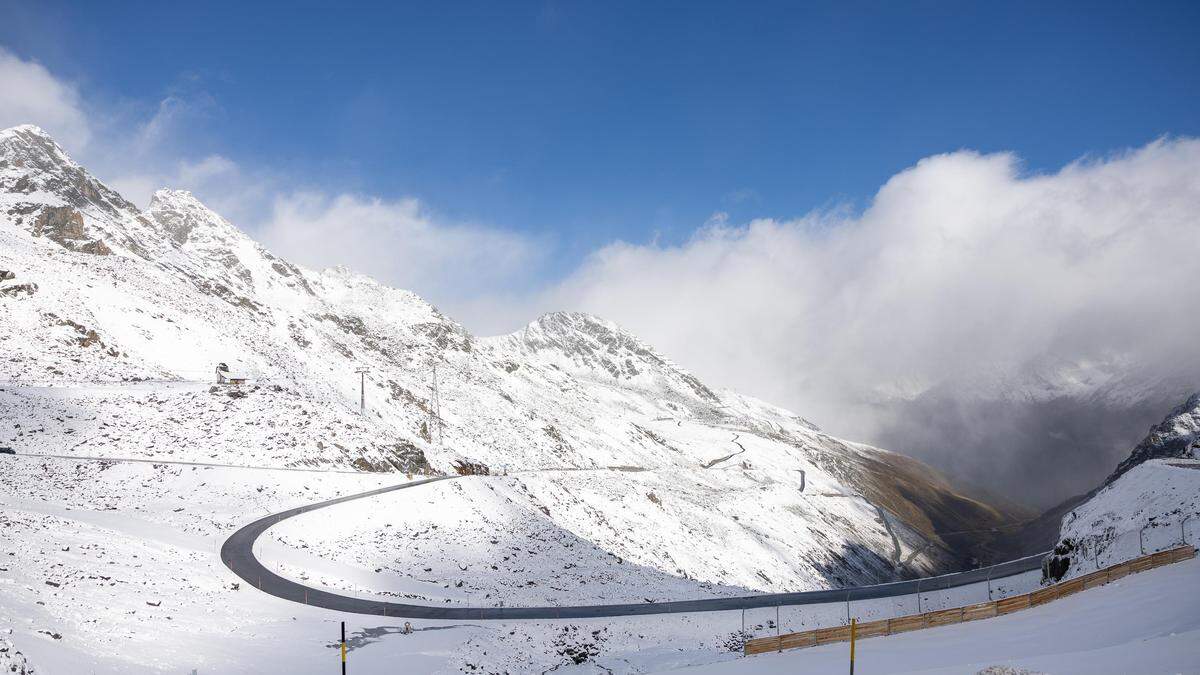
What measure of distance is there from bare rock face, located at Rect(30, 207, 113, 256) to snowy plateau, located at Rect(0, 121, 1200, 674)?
0.37 meters

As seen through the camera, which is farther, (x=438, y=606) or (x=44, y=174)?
(x=44, y=174)

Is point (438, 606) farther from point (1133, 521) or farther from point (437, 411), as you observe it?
point (437, 411)

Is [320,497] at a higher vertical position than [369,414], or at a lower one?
lower

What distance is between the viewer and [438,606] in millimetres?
34594

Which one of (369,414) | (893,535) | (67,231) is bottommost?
(893,535)

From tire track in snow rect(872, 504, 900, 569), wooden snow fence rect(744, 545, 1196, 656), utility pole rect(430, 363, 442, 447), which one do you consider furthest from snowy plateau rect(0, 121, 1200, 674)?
wooden snow fence rect(744, 545, 1196, 656)

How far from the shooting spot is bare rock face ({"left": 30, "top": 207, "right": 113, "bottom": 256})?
9494 centimetres

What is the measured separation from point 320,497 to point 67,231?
83.0m

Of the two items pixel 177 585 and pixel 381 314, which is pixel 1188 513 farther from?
pixel 381 314

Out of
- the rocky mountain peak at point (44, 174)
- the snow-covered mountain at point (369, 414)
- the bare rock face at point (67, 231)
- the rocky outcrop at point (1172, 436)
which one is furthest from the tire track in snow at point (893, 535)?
the rocky mountain peak at point (44, 174)

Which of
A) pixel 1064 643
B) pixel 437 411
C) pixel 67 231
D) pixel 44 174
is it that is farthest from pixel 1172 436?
pixel 44 174

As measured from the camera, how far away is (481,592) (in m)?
39.1

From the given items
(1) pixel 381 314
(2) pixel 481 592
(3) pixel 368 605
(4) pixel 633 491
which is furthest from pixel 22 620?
(1) pixel 381 314

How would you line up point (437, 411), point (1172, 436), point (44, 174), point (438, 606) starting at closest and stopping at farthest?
point (438, 606), point (437, 411), point (44, 174), point (1172, 436)
